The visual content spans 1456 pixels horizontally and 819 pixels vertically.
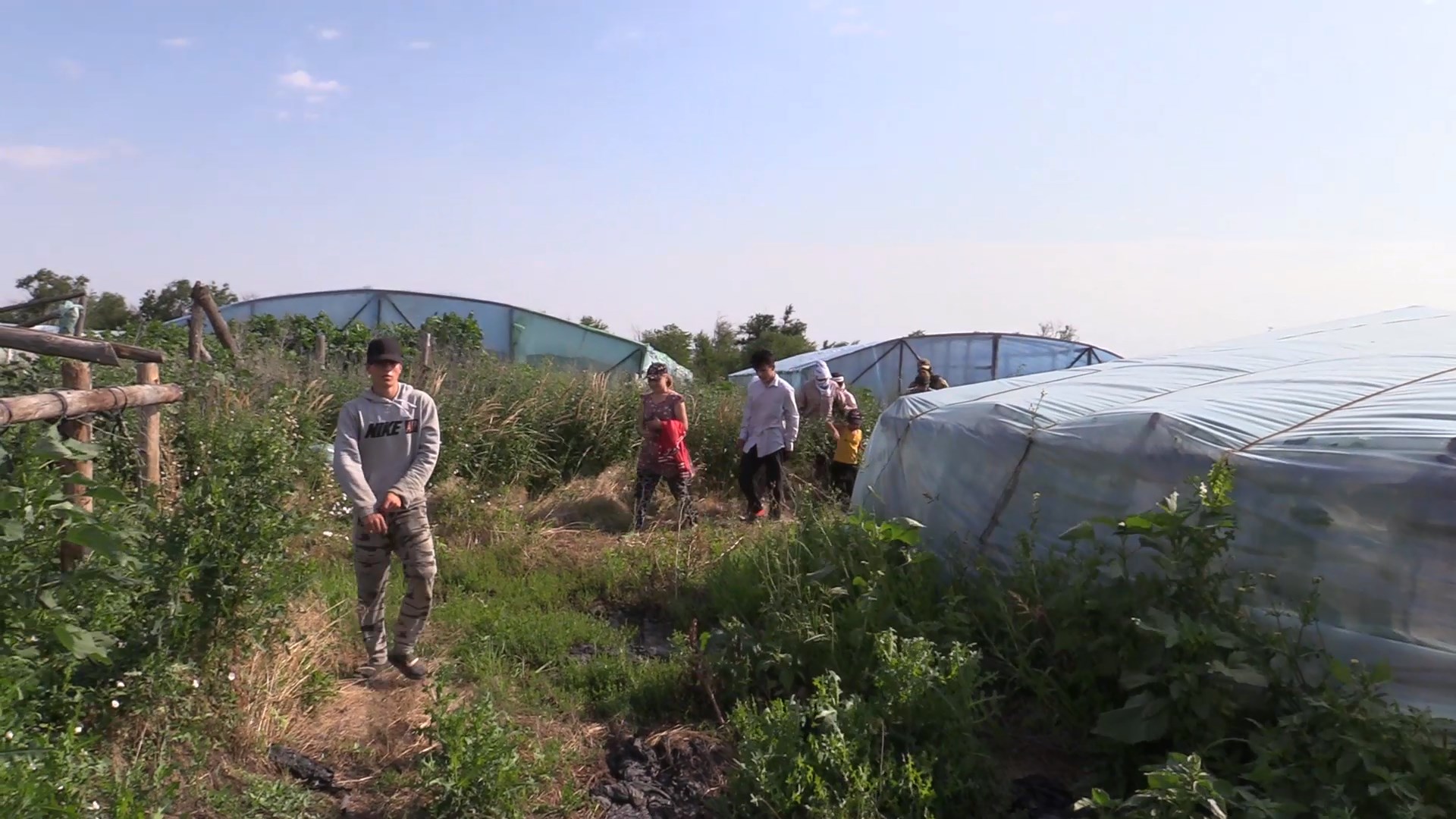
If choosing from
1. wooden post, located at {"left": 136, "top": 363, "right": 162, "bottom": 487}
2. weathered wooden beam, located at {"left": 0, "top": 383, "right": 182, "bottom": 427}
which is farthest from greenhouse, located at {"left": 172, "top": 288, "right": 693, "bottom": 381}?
weathered wooden beam, located at {"left": 0, "top": 383, "right": 182, "bottom": 427}

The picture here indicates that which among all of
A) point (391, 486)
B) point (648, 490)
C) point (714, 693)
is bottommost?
point (714, 693)

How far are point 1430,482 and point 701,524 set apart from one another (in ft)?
16.1

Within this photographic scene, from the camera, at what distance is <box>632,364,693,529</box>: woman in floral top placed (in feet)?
25.9

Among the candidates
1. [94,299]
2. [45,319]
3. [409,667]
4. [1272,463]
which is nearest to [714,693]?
[409,667]

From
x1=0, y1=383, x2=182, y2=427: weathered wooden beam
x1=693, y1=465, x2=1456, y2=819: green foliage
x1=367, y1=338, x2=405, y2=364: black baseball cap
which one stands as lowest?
x1=693, y1=465, x2=1456, y2=819: green foliage

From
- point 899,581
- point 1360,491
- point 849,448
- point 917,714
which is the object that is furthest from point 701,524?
point 1360,491

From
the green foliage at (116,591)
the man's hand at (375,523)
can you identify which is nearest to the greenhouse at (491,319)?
the man's hand at (375,523)

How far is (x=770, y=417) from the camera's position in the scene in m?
8.09

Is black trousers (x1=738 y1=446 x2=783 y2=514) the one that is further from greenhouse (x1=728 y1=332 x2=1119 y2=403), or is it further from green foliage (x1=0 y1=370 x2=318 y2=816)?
greenhouse (x1=728 y1=332 x2=1119 y2=403)

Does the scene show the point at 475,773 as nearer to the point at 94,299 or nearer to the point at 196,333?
A: the point at 196,333

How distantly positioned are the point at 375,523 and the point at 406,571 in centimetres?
43

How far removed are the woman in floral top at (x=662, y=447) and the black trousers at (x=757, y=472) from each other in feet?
1.90

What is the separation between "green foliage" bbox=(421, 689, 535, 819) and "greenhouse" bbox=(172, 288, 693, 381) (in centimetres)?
1576

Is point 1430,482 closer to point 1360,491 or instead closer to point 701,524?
point 1360,491
